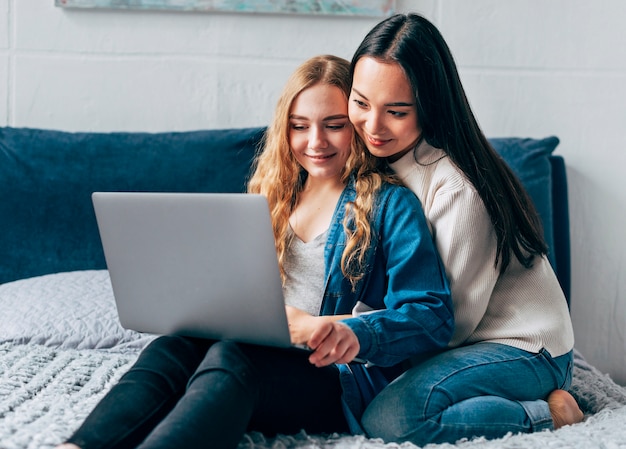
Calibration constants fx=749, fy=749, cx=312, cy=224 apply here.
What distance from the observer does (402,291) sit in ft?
4.09

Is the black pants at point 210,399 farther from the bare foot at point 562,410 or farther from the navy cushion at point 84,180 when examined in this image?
the navy cushion at point 84,180

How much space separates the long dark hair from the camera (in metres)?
1.31

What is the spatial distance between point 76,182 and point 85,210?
0.08m

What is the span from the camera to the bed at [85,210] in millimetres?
1603

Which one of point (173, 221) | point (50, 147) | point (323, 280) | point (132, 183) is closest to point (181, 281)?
point (173, 221)

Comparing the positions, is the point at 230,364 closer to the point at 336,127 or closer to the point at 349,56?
the point at 336,127

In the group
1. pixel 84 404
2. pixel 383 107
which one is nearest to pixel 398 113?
pixel 383 107

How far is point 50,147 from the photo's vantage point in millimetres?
1974

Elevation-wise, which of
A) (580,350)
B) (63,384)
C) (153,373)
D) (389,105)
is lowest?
(580,350)

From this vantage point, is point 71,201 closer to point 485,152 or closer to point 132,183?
point 132,183

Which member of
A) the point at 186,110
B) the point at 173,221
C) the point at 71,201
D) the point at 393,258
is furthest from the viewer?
the point at 186,110

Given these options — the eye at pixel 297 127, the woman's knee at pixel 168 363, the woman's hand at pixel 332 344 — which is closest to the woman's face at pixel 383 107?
the eye at pixel 297 127

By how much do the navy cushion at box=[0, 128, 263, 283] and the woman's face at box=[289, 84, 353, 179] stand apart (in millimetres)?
546

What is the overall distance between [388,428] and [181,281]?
1.32 feet
